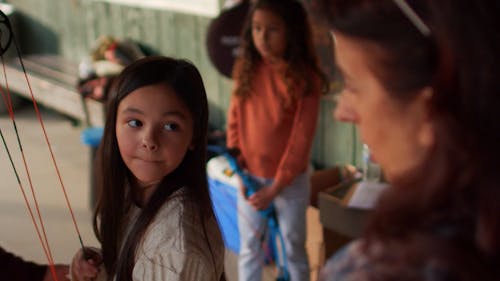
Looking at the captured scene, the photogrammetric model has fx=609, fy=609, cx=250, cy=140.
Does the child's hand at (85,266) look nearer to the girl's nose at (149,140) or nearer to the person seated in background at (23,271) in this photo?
the person seated in background at (23,271)

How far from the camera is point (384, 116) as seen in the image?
0.63 m

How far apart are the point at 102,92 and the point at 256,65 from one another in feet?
7.57

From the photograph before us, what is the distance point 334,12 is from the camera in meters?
0.63

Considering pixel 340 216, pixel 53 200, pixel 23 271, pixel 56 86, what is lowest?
pixel 53 200

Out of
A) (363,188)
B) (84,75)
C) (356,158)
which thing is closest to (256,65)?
(363,188)

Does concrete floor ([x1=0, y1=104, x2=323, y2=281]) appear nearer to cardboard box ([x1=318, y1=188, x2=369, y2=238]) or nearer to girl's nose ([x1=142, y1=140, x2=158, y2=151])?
cardboard box ([x1=318, y1=188, x2=369, y2=238])

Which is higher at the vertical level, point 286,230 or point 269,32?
point 269,32

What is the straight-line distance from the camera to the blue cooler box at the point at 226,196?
283 centimetres

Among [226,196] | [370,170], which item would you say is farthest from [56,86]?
[370,170]

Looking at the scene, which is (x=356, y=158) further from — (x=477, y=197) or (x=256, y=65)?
(x=477, y=197)

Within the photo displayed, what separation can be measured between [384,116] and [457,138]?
10 cm

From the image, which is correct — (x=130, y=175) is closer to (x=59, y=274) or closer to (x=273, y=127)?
(x=59, y=274)

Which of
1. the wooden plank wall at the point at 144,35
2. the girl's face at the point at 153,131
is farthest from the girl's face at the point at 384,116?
the wooden plank wall at the point at 144,35

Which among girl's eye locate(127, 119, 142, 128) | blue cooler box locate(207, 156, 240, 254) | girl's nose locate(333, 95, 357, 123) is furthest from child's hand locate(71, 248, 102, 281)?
blue cooler box locate(207, 156, 240, 254)
